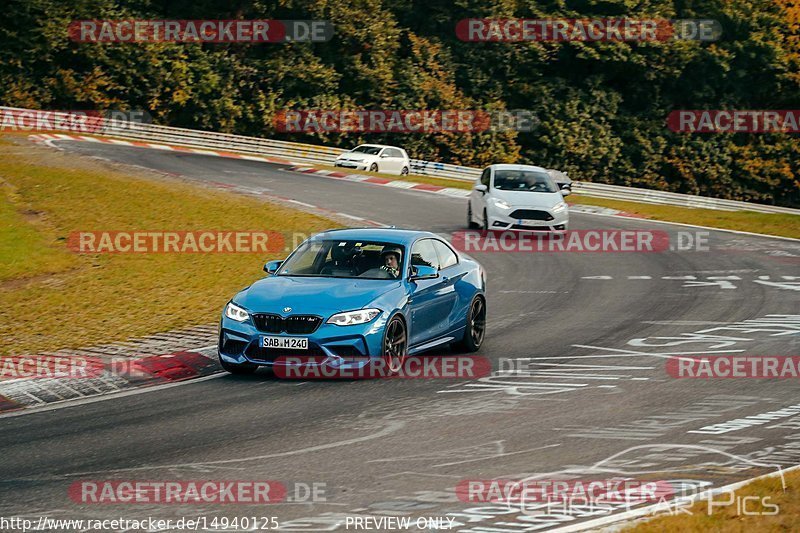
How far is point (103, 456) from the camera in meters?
9.41

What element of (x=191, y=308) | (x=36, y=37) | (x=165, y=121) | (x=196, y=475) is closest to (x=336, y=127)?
(x=165, y=121)

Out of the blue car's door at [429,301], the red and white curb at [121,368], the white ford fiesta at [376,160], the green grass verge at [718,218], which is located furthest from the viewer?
the white ford fiesta at [376,160]

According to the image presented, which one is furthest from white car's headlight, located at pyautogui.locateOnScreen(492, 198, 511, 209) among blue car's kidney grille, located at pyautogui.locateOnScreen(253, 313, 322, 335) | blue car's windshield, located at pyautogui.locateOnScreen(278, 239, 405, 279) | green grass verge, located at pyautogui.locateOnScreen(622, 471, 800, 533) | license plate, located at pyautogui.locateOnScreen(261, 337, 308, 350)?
green grass verge, located at pyautogui.locateOnScreen(622, 471, 800, 533)

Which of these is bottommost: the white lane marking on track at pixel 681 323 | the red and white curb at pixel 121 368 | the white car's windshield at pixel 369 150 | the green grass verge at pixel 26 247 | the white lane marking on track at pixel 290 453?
the white lane marking on track at pixel 681 323

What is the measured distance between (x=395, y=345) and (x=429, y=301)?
992 mm

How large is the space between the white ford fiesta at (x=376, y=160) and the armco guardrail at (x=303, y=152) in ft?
8.62

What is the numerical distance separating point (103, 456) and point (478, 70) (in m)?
52.9

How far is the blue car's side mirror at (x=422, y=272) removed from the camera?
1371cm

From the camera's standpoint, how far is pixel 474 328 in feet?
48.9

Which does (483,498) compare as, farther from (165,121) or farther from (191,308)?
(165,121)

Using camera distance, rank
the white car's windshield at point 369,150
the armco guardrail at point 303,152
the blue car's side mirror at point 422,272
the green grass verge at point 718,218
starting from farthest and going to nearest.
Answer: the armco guardrail at point 303,152 < the white car's windshield at point 369,150 < the green grass verge at point 718,218 < the blue car's side mirror at point 422,272

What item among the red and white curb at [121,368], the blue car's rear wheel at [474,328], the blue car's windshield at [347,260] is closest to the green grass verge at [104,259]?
the red and white curb at [121,368]

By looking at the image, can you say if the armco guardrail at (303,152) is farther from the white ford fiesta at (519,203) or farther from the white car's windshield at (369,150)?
the white ford fiesta at (519,203)

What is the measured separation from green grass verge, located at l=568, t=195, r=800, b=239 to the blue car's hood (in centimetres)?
1979
